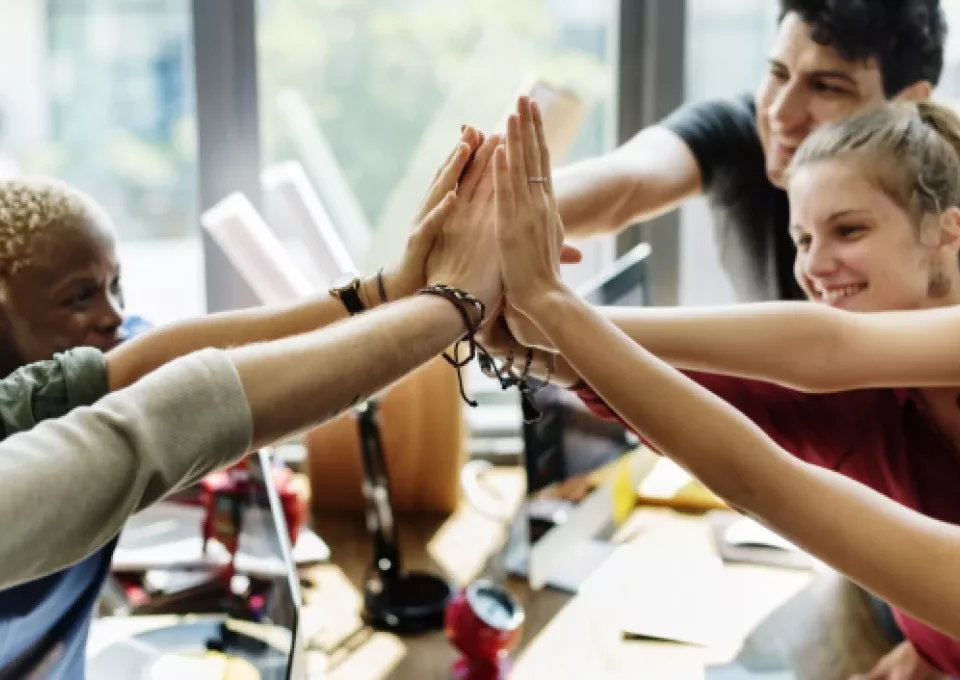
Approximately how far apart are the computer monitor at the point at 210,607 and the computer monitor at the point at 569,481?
36 centimetres

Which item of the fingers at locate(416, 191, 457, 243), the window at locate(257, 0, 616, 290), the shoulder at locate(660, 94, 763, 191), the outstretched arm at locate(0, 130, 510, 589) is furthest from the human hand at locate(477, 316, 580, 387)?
the window at locate(257, 0, 616, 290)

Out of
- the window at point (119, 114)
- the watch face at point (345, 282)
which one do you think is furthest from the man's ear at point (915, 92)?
the window at point (119, 114)

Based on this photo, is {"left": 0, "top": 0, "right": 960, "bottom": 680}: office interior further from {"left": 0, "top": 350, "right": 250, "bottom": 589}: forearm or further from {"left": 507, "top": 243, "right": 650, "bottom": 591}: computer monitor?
{"left": 0, "top": 350, "right": 250, "bottom": 589}: forearm

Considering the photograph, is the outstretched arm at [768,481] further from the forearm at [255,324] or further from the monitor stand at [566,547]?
the monitor stand at [566,547]

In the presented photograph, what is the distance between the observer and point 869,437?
3.62 ft

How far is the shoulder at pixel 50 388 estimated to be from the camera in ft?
2.90

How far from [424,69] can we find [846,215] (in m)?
1.15

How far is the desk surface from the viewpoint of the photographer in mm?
1295

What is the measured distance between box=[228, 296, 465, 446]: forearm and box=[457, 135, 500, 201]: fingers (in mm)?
215

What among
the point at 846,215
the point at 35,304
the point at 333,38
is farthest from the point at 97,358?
the point at 333,38

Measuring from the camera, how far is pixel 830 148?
115 centimetres

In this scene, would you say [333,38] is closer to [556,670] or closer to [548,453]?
[548,453]

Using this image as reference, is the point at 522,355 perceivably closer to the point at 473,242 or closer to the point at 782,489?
the point at 473,242

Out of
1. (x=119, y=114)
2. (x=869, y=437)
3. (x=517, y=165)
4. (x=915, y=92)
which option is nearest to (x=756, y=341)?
(x=869, y=437)
